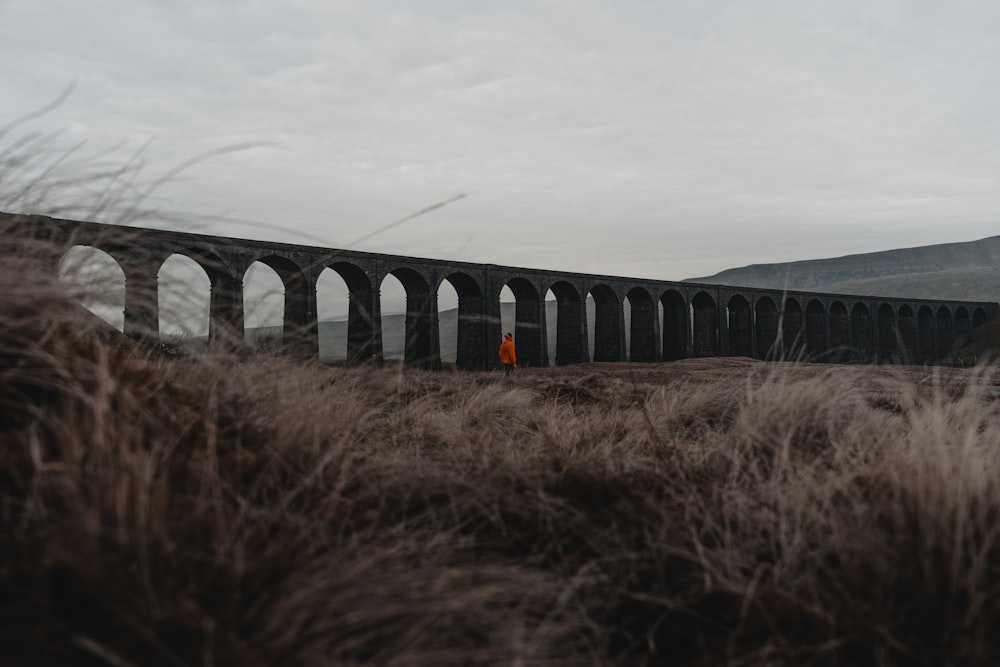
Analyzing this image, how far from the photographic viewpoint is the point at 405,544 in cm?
168

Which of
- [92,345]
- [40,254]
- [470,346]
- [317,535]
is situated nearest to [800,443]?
[317,535]

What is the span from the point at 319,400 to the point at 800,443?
206 cm

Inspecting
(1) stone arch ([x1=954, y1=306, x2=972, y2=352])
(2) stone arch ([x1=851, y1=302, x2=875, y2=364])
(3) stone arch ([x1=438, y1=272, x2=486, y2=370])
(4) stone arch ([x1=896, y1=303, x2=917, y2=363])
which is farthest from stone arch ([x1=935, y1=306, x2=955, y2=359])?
(3) stone arch ([x1=438, y1=272, x2=486, y2=370])

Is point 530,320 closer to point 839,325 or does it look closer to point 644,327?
point 644,327

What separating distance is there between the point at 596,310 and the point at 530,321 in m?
5.92

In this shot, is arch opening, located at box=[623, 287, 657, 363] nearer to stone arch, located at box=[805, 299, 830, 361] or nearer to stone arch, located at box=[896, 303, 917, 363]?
stone arch, located at box=[805, 299, 830, 361]

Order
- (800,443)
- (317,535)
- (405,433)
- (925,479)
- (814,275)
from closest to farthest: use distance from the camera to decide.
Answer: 1. (317,535)
2. (925,479)
3. (800,443)
4. (405,433)
5. (814,275)

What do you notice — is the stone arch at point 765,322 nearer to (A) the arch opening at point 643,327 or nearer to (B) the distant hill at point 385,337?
(A) the arch opening at point 643,327

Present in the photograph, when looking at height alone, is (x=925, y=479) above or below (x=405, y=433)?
above

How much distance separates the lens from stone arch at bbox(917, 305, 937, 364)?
56719mm

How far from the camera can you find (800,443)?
304 centimetres

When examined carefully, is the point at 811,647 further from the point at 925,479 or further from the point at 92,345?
the point at 92,345

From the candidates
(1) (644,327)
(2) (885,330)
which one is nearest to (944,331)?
(2) (885,330)

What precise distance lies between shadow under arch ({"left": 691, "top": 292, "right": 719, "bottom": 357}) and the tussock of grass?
40.0 metres
